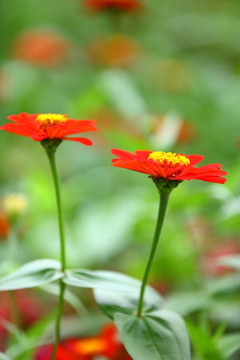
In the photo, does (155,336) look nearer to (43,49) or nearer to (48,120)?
(48,120)

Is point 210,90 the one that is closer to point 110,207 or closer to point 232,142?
point 232,142

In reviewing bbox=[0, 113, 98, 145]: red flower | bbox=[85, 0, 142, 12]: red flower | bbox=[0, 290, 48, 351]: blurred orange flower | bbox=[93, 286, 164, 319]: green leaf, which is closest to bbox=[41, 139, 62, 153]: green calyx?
bbox=[0, 113, 98, 145]: red flower

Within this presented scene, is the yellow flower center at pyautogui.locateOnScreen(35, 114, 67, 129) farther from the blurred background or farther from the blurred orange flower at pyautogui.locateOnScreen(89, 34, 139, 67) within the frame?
the blurred orange flower at pyautogui.locateOnScreen(89, 34, 139, 67)

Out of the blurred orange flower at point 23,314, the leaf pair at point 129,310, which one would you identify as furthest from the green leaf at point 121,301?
the blurred orange flower at point 23,314

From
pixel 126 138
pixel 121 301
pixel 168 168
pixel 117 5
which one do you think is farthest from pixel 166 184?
pixel 117 5

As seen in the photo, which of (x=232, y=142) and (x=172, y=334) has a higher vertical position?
(x=232, y=142)

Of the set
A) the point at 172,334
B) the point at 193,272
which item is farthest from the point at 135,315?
the point at 193,272
